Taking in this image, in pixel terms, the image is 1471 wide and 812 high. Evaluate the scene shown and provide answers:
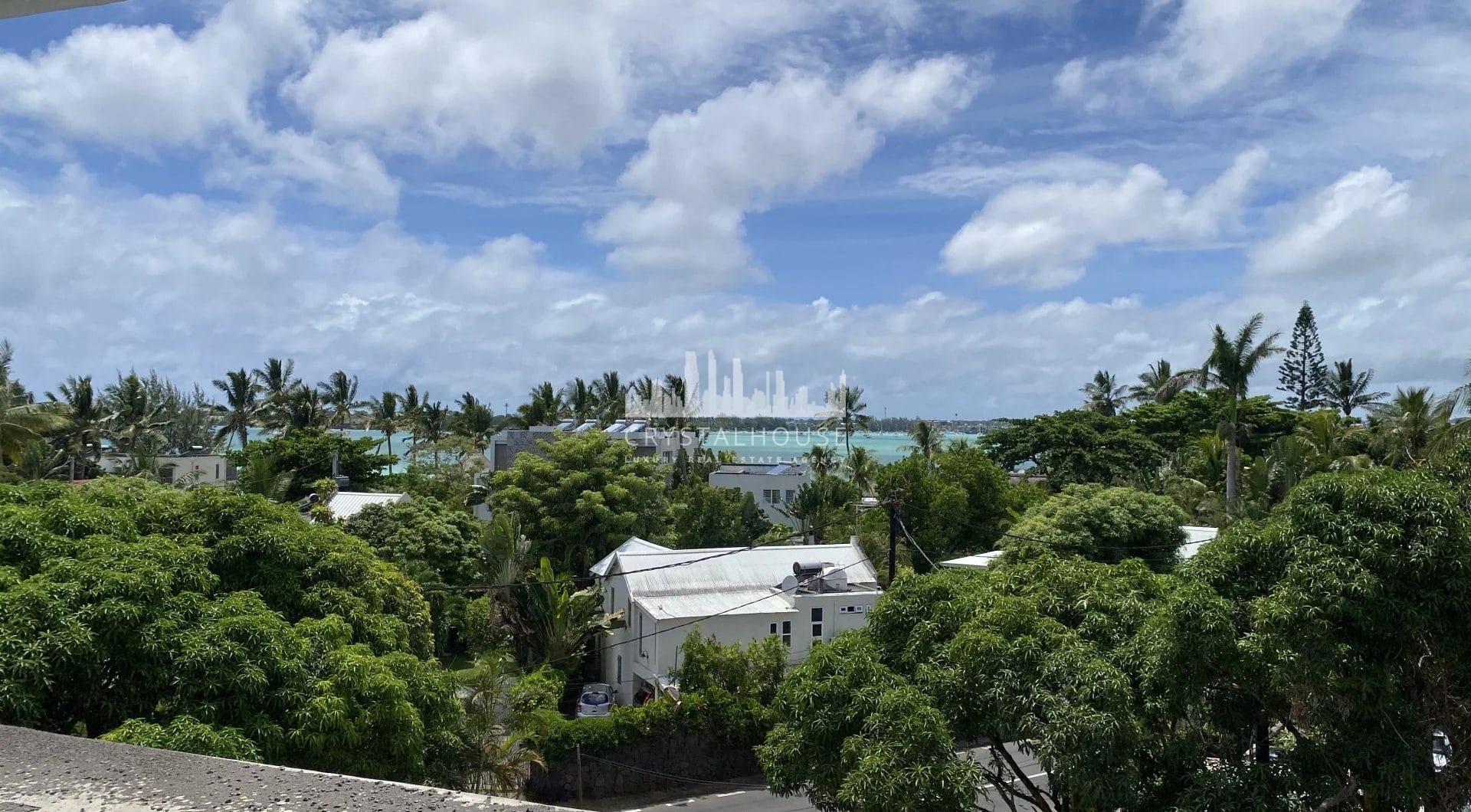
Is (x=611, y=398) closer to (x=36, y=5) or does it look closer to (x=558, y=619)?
(x=558, y=619)

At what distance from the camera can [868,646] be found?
451 inches

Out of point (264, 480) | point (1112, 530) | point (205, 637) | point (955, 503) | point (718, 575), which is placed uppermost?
point (264, 480)

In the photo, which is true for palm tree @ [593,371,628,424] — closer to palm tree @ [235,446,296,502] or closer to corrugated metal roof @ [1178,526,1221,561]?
palm tree @ [235,446,296,502]

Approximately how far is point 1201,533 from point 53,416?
3670 centimetres

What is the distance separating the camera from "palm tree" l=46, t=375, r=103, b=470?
138 ft

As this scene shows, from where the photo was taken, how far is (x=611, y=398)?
218 ft

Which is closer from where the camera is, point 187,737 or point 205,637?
point 187,737

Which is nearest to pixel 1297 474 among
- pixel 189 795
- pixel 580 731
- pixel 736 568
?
pixel 736 568

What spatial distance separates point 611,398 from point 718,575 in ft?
134

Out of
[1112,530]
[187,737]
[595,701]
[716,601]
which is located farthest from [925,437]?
[187,737]

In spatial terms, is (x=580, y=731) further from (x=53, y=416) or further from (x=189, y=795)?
(x=53, y=416)

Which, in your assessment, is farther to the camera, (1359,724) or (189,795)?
(1359,724)

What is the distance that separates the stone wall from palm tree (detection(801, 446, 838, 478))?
24978 millimetres

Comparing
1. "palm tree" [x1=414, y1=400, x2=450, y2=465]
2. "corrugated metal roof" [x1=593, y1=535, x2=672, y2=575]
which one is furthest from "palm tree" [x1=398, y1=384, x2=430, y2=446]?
"corrugated metal roof" [x1=593, y1=535, x2=672, y2=575]
